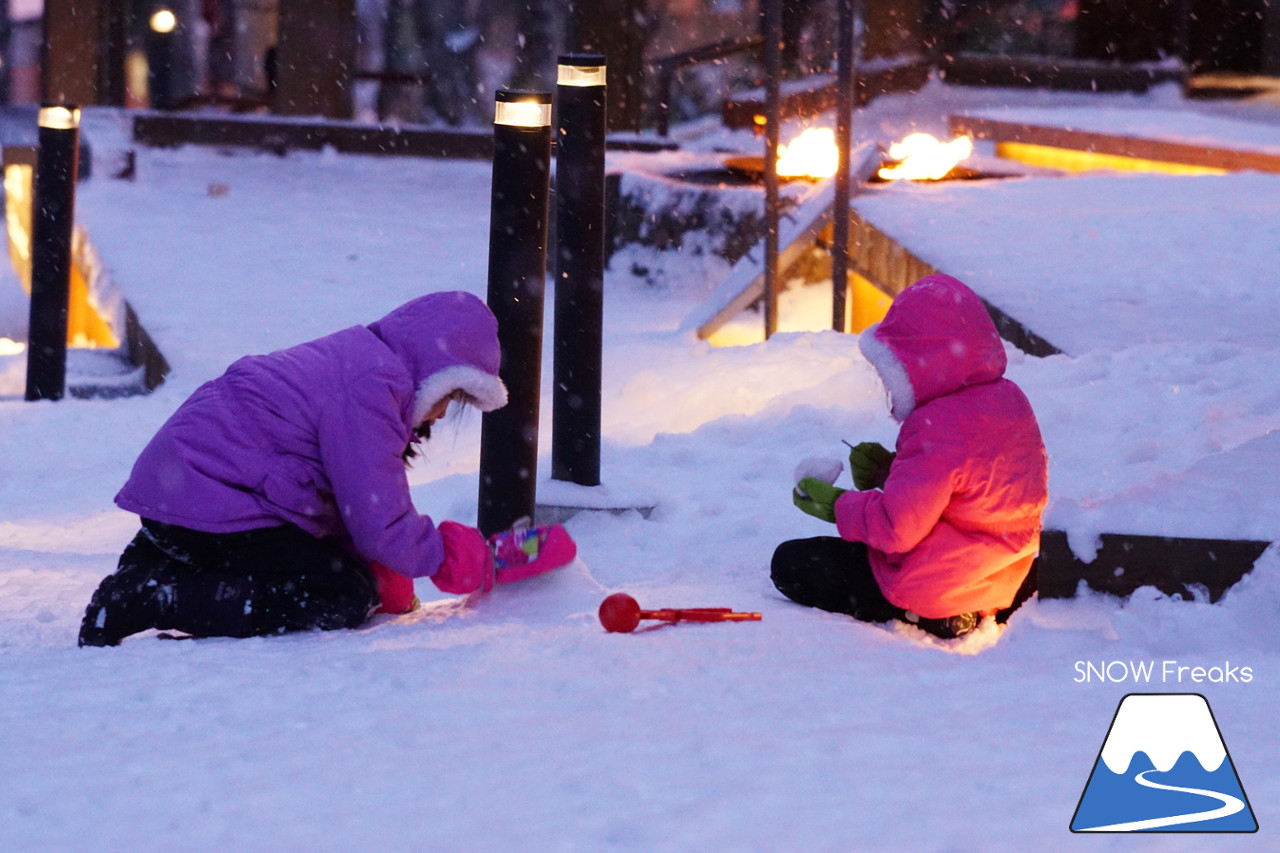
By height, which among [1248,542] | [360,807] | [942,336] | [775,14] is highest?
[775,14]

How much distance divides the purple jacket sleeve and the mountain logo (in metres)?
1.60

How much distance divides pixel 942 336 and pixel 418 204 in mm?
9939

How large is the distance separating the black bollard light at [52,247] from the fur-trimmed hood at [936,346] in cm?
485

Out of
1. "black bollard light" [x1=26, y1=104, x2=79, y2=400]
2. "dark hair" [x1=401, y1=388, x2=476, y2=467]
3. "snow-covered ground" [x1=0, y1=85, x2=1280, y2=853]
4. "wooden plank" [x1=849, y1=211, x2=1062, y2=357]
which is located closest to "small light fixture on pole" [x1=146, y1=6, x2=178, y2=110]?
"black bollard light" [x1=26, y1=104, x2=79, y2=400]

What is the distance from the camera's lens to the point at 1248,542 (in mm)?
3395

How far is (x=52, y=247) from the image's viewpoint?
275 inches

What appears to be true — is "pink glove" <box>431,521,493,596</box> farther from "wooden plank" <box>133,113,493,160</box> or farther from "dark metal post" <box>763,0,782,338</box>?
"wooden plank" <box>133,113,493,160</box>

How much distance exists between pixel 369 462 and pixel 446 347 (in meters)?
0.32

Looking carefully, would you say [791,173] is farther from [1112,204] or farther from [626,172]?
[1112,204]

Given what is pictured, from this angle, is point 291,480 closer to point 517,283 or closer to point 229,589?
point 229,589

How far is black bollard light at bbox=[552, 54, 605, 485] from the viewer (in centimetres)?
443

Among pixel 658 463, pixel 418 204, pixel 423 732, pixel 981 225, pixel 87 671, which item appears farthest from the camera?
pixel 418 204

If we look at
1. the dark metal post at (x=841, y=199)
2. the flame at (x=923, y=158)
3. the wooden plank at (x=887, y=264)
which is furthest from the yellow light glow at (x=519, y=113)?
the flame at (x=923, y=158)

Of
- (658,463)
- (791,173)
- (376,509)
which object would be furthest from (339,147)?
(376,509)
